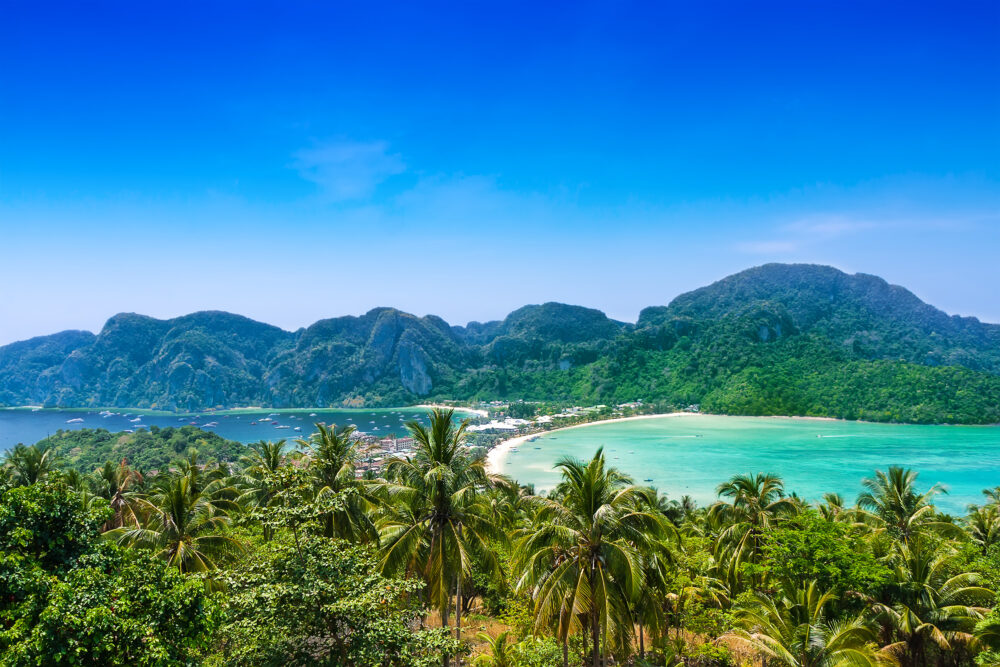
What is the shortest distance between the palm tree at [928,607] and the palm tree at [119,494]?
86.6ft

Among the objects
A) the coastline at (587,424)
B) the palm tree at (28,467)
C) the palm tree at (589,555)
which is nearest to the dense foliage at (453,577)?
the palm tree at (589,555)

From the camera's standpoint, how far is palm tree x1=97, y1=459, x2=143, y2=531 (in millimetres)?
22812

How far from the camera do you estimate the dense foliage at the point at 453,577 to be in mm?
6535

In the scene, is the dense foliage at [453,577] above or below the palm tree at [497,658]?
above

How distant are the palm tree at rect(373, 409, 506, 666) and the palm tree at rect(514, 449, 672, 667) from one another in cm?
190

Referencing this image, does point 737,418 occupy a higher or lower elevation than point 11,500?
lower

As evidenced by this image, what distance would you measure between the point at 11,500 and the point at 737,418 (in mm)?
151336

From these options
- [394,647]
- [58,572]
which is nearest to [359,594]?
[394,647]

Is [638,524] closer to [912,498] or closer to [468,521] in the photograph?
[468,521]

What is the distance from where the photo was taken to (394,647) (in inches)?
301

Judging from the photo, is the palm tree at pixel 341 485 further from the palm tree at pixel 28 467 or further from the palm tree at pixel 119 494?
the palm tree at pixel 28 467

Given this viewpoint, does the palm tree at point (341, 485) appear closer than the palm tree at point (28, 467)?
Yes

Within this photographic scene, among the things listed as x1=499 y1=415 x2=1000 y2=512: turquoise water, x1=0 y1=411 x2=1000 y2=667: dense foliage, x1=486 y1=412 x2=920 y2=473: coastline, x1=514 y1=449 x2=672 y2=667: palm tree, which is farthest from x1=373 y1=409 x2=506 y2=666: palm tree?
x1=486 y1=412 x2=920 y2=473: coastline

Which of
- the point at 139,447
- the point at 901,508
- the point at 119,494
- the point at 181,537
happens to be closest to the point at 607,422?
the point at 139,447
